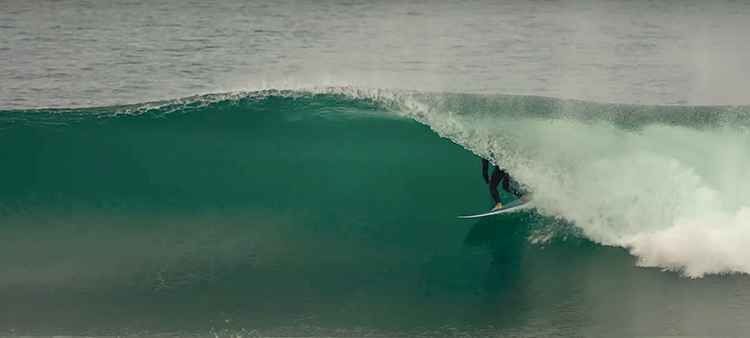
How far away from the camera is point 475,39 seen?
14.1 m

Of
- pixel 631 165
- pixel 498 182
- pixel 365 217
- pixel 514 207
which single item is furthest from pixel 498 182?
pixel 631 165

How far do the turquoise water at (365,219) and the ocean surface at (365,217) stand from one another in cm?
2

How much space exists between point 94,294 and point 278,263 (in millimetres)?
1771

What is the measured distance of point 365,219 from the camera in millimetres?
7141

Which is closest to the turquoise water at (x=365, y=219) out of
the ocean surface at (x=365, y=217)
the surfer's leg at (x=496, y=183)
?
the ocean surface at (x=365, y=217)

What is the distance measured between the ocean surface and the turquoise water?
0.02m

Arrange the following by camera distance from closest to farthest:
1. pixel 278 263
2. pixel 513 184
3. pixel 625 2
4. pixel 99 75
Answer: pixel 278 263
pixel 513 184
pixel 99 75
pixel 625 2

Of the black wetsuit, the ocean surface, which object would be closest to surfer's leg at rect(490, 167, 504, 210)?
the black wetsuit

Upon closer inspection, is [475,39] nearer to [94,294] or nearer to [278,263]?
[278,263]

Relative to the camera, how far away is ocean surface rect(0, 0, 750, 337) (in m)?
5.75

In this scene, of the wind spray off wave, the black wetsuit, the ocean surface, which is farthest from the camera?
the black wetsuit

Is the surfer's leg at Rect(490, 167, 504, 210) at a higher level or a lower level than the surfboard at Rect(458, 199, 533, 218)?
higher

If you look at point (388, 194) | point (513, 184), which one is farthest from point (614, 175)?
point (388, 194)

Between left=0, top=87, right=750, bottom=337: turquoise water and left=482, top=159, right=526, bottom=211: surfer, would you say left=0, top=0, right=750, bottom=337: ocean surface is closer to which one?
left=0, top=87, right=750, bottom=337: turquoise water
